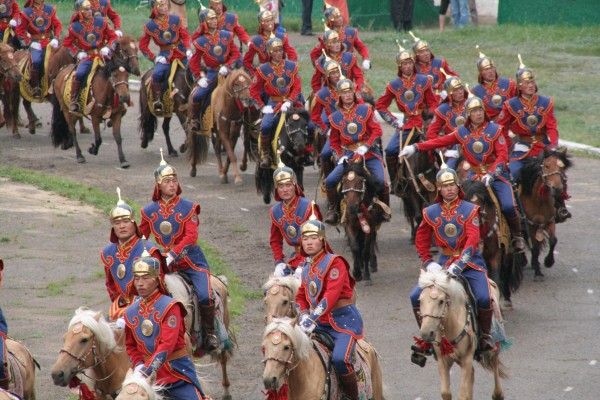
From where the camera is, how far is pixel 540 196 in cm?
1530

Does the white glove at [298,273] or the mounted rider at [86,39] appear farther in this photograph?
the mounted rider at [86,39]

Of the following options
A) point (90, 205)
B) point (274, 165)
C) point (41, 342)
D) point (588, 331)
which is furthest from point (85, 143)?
point (588, 331)

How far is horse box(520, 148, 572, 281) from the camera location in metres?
14.9

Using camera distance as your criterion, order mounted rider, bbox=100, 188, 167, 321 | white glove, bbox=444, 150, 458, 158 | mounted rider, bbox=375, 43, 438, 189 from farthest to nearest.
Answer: mounted rider, bbox=375, 43, 438, 189, white glove, bbox=444, 150, 458, 158, mounted rider, bbox=100, 188, 167, 321

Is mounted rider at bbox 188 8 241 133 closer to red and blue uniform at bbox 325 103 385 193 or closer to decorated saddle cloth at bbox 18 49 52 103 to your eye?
decorated saddle cloth at bbox 18 49 52 103

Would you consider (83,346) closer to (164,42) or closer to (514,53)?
(164,42)

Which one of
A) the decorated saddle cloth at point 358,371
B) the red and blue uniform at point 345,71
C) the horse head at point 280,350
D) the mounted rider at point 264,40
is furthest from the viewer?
the mounted rider at point 264,40

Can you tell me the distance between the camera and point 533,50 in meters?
31.7

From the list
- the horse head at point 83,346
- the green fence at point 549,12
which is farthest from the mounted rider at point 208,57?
the green fence at point 549,12

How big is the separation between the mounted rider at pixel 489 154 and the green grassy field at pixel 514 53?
1053 cm

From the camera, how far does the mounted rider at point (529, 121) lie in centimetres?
1563

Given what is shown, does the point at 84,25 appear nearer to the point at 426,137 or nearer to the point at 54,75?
the point at 54,75

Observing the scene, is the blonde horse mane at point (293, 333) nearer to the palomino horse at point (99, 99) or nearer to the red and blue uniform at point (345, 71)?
the red and blue uniform at point (345, 71)

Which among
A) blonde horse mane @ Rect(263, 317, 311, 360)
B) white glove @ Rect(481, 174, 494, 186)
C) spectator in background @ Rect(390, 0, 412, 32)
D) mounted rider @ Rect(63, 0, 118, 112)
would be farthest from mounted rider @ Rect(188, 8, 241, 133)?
spectator in background @ Rect(390, 0, 412, 32)
